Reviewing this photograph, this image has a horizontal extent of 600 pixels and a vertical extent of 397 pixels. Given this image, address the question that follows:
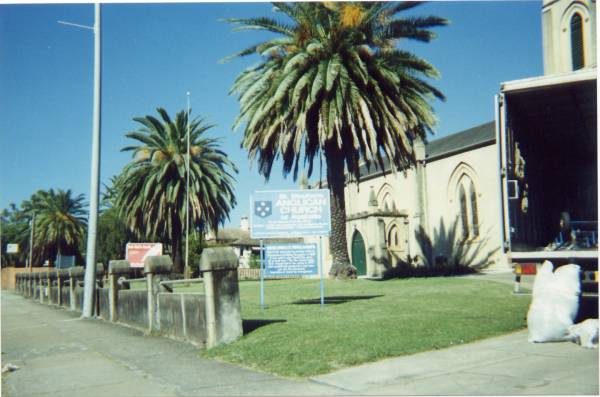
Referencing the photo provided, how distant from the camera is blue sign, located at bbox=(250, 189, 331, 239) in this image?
13047 millimetres

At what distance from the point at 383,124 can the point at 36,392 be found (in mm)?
17622

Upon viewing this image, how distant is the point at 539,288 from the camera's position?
26.2ft

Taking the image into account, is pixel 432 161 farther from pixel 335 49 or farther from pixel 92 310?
pixel 92 310

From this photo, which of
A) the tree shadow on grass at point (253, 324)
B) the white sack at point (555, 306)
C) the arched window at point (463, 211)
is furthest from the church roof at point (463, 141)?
the white sack at point (555, 306)

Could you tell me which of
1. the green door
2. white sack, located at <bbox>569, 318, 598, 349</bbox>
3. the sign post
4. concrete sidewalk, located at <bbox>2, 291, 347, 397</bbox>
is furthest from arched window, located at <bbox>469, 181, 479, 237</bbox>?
white sack, located at <bbox>569, 318, 598, 349</bbox>

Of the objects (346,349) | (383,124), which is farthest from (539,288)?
(383,124)

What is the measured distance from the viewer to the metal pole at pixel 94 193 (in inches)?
684

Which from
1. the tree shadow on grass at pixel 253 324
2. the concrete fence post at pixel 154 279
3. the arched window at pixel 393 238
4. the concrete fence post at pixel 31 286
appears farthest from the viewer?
the arched window at pixel 393 238

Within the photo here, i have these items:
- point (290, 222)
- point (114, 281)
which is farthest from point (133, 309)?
point (290, 222)

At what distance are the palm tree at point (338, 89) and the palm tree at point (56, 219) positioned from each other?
33.8 meters

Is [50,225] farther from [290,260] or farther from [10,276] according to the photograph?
[290,260]

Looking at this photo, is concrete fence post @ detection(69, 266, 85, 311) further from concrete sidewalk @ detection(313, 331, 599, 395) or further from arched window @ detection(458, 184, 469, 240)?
arched window @ detection(458, 184, 469, 240)

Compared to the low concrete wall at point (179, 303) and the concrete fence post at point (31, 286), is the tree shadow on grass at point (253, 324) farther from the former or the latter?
the concrete fence post at point (31, 286)

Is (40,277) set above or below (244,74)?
below
